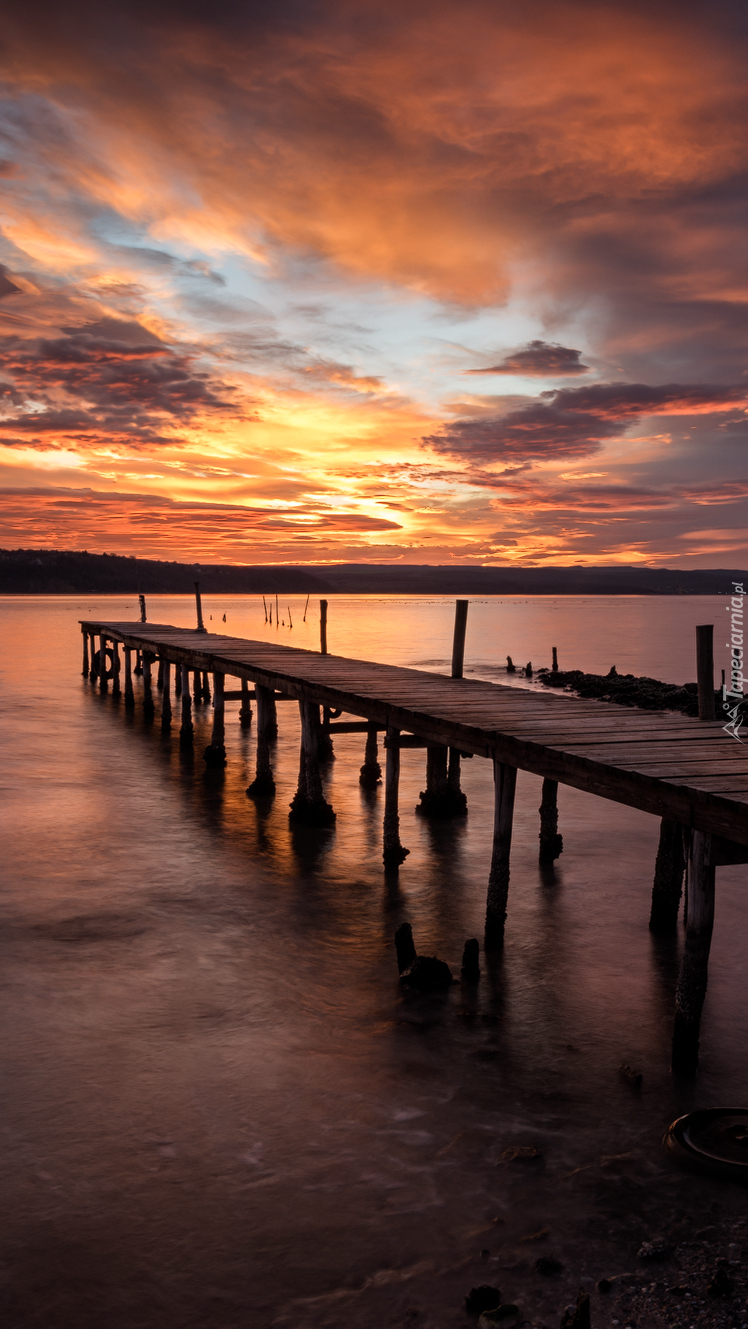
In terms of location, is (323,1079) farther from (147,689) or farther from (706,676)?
(147,689)

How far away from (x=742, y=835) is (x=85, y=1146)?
14.9 feet

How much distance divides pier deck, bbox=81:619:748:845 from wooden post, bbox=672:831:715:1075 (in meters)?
0.33

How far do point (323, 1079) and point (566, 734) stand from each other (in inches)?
148

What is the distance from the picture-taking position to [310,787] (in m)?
14.1

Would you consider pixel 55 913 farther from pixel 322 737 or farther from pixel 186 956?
pixel 322 737

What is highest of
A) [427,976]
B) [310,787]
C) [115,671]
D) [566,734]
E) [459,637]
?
[459,637]

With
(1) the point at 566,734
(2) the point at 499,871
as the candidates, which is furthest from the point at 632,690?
(1) the point at 566,734

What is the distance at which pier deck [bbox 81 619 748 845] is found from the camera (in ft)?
21.1

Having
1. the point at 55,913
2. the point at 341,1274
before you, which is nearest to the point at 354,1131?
the point at 341,1274

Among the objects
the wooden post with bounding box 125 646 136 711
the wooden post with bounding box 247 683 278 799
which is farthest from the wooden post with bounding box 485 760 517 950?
the wooden post with bounding box 125 646 136 711

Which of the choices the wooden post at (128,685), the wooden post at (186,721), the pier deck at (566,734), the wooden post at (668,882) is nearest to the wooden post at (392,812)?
the pier deck at (566,734)

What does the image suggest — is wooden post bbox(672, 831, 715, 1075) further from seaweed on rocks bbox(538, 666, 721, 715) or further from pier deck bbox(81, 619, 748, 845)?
seaweed on rocks bbox(538, 666, 721, 715)

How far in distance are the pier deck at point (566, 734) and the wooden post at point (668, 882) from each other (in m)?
1.28

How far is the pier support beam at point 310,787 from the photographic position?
13.7m
